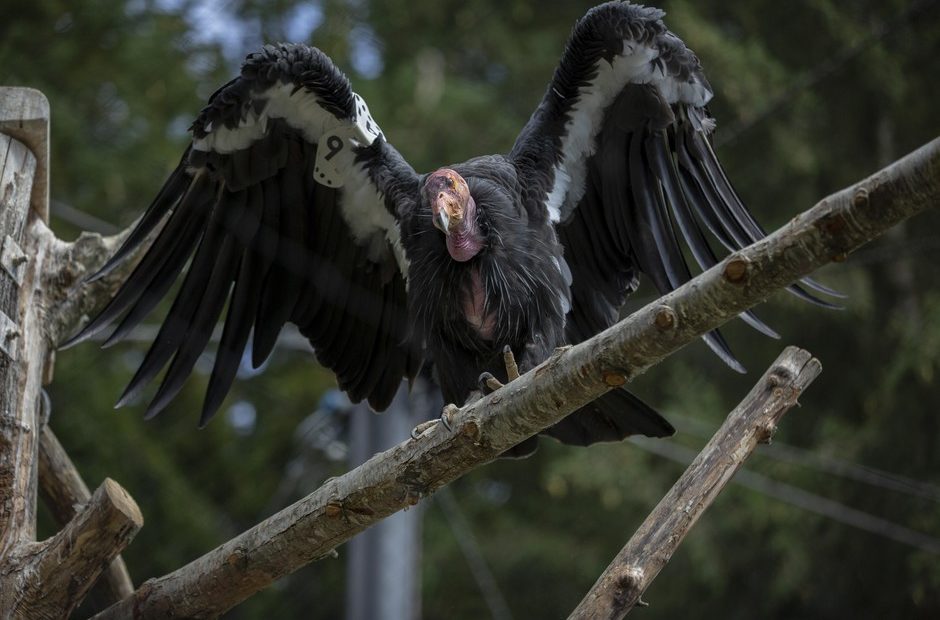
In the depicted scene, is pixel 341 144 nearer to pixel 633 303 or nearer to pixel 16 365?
pixel 16 365

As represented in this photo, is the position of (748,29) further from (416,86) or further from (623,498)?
(623,498)

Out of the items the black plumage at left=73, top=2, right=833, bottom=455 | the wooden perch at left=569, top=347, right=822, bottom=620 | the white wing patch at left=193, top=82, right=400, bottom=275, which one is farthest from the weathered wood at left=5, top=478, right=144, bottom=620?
the white wing patch at left=193, top=82, right=400, bottom=275

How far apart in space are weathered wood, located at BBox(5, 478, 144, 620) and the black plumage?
679mm

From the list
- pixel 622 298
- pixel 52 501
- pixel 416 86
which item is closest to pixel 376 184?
pixel 622 298

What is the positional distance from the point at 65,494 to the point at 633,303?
15.3ft

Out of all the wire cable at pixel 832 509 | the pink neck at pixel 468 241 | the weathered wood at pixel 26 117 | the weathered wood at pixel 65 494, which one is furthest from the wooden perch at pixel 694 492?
the wire cable at pixel 832 509

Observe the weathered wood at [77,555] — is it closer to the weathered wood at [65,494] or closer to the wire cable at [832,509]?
the weathered wood at [65,494]

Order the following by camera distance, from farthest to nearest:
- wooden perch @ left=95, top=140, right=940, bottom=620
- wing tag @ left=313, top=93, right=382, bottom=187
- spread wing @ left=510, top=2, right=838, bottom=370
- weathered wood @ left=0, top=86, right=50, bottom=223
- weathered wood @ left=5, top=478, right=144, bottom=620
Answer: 1. wing tag @ left=313, top=93, right=382, bottom=187
2. spread wing @ left=510, top=2, right=838, bottom=370
3. weathered wood @ left=0, top=86, right=50, bottom=223
4. weathered wood @ left=5, top=478, right=144, bottom=620
5. wooden perch @ left=95, top=140, right=940, bottom=620

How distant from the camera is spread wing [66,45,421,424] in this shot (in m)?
3.86

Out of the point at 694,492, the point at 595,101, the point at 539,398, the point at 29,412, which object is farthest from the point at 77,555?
the point at 595,101

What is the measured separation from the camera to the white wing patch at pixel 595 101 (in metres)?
3.87

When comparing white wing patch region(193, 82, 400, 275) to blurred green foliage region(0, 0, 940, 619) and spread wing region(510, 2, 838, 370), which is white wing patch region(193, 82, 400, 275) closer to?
spread wing region(510, 2, 838, 370)

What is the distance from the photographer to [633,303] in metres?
7.68

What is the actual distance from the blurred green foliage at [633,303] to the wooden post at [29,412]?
279 centimetres
